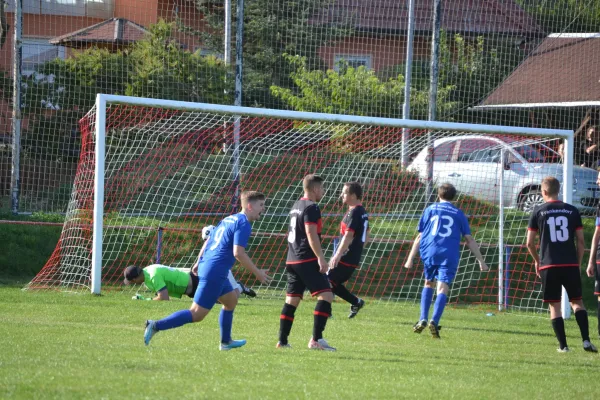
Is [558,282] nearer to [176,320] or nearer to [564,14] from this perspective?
[176,320]

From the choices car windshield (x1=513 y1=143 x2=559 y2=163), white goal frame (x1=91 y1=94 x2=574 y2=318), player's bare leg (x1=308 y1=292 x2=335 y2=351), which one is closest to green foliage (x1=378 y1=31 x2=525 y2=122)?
car windshield (x1=513 y1=143 x2=559 y2=163)

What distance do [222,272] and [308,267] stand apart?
1.09m

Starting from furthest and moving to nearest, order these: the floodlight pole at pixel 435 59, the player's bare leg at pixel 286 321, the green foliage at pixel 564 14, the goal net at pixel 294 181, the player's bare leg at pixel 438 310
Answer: the green foliage at pixel 564 14, the floodlight pole at pixel 435 59, the goal net at pixel 294 181, the player's bare leg at pixel 438 310, the player's bare leg at pixel 286 321

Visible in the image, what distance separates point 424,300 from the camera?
10.0 meters

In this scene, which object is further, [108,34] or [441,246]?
[108,34]

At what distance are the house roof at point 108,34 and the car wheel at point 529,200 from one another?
25.8 feet

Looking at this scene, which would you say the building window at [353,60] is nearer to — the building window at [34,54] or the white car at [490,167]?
the white car at [490,167]

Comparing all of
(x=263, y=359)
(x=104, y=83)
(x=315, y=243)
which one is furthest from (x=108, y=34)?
(x=263, y=359)

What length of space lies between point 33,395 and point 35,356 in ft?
5.17

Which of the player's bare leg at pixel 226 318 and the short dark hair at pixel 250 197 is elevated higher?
the short dark hair at pixel 250 197

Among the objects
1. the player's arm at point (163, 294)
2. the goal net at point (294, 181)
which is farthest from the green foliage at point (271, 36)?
the player's arm at point (163, 294)

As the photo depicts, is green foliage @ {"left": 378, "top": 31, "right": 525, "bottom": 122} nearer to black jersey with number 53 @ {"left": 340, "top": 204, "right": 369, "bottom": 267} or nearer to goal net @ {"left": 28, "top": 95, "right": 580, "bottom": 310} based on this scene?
goal net @ {"left": 28, "top": 95, "right": 580, "bottom": 310}

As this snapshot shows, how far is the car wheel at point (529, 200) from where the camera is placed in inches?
603

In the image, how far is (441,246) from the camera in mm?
9953
